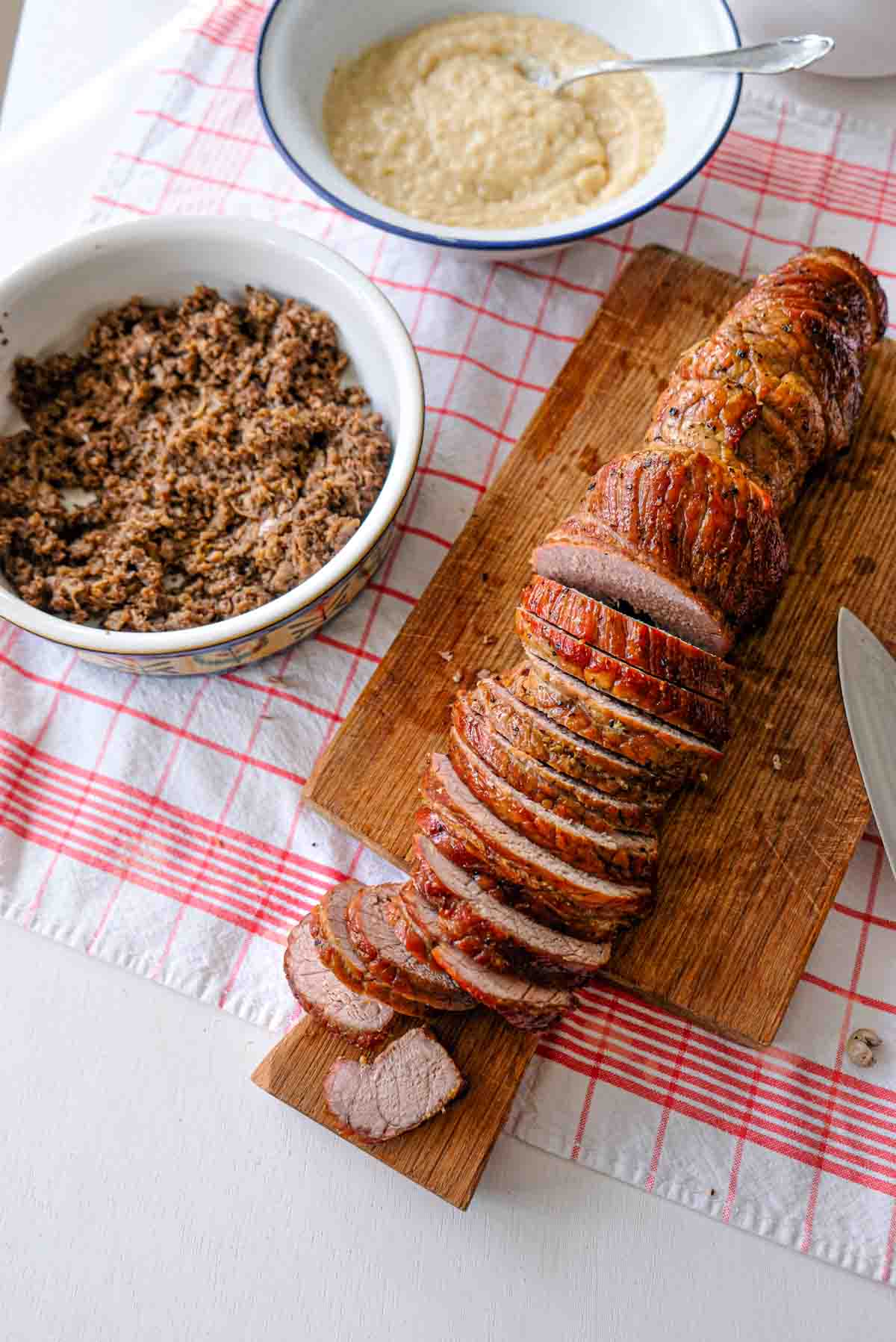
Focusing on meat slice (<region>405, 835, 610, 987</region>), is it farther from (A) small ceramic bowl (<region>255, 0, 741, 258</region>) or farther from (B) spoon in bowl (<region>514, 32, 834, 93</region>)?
(B) spoon in bowl (<region>514, 32, 834, 93</region>)

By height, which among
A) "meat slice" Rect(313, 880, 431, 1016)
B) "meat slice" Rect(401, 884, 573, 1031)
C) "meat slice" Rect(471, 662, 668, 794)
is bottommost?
"meat slice" Rect(313, 880, 431, 1016)

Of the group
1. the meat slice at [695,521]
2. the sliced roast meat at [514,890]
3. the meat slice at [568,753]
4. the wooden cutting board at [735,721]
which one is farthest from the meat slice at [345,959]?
the meat slice at [695,521]

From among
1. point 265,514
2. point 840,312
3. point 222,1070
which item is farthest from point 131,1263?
point 840,312

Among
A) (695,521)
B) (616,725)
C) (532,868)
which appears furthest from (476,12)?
(532,868)

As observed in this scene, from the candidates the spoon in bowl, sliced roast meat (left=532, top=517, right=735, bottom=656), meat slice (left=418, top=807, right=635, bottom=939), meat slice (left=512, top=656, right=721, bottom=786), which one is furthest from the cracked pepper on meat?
the spoon in bowl

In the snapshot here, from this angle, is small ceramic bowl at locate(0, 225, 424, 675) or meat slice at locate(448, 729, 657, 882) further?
small ceramic bowl at locate(0, 225, 424, 675)

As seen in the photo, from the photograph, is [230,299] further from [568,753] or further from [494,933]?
[494,933]

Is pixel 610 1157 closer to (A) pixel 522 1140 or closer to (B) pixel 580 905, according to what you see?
(A) pixel 522 1140
